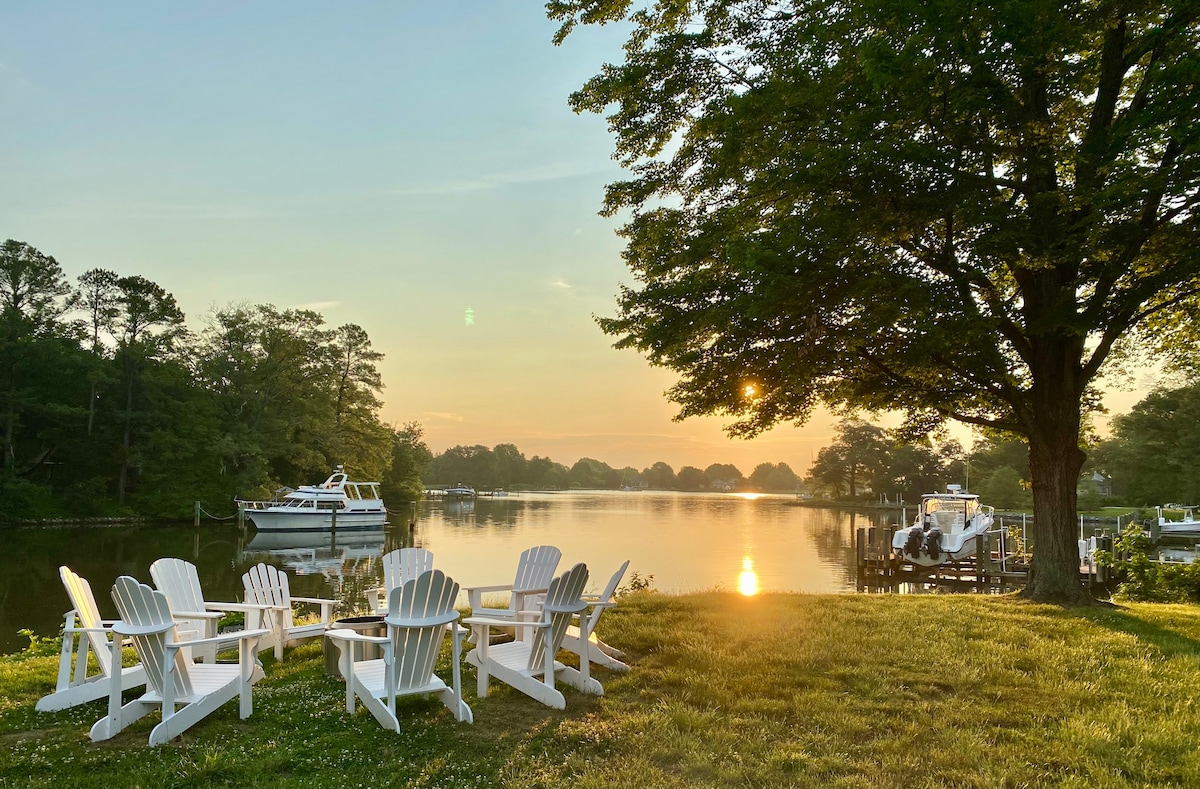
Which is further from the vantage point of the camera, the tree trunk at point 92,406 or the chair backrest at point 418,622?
the tree trunk at point 92,406

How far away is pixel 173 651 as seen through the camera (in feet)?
14.8

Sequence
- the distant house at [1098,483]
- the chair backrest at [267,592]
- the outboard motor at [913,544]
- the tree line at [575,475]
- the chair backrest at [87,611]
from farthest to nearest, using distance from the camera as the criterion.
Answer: the tree line at [575,475] → the distant house at [1098,483] → the outboard motor at [913,544] → the chair backrest at [267,592] → the chair backrest at [87,611]

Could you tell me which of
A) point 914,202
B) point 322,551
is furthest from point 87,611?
point 322,551

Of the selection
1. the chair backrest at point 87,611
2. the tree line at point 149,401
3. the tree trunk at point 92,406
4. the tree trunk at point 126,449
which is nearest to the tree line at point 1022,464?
the chair backrest at point 87,611

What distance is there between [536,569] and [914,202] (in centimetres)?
583

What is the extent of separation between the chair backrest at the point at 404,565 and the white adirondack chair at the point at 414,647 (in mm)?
1942

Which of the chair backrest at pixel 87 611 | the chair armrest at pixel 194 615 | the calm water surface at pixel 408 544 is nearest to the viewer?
the chair backrest at pixel 87 611

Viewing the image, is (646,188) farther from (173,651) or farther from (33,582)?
(33,582)

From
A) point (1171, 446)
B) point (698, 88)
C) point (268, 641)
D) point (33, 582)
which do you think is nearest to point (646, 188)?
point (698, 88)

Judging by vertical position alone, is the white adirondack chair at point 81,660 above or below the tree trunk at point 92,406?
below

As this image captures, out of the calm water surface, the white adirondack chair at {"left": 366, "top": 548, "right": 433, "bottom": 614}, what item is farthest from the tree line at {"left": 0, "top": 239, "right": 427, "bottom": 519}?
the white adirondack chair at {"left": 366, "top": 548, "right": 433, "bottom": 614}

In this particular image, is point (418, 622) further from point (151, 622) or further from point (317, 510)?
point (317, 510)

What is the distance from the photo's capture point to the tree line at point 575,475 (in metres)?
129

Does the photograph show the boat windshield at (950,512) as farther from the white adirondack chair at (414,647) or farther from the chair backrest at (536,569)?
the white adirondack chair at (414,647)
